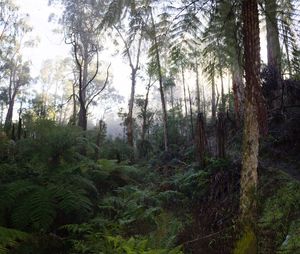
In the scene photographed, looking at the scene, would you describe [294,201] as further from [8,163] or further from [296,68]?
[8,163]

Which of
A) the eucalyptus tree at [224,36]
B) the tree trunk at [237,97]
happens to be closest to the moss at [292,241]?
the eucalyptus tree at [224,36]

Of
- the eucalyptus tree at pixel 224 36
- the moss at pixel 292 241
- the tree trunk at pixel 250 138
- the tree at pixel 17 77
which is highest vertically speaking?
the tree at pixel 17 77

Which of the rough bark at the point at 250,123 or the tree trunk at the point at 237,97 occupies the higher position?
the tree trunk at the point at 237,97

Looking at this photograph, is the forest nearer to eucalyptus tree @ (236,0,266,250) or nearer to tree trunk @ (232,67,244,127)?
eucalyptus tree @ (236,0,266,250)

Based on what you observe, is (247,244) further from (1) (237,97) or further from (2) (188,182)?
(1) (237,97)

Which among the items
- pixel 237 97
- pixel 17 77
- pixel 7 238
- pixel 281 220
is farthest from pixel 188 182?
pixel 17 77

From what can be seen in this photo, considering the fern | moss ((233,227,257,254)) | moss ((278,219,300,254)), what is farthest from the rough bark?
the fern

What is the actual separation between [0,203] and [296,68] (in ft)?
13.4

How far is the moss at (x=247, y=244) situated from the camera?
3.56 m

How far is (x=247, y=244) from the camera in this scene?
3.58 m

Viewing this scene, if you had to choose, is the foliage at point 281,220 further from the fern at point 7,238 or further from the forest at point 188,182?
the fern at point 7,238

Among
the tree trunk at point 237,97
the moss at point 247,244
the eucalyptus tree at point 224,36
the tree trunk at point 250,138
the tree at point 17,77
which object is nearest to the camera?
the moss at point 247,244

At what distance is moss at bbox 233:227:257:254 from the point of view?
3557 millimetres

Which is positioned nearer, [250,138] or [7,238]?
[7,238]
